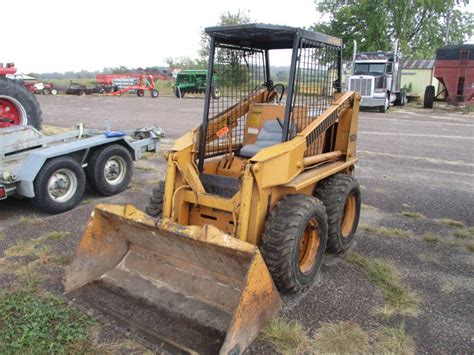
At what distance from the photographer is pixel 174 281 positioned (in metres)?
3.78

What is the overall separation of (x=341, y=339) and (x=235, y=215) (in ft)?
4.02

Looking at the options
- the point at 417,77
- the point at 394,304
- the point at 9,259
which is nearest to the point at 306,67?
the point at 394,304

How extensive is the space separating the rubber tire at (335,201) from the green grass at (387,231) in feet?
2.84

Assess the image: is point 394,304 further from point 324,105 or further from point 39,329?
point 39,329

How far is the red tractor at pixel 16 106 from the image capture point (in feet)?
23.0

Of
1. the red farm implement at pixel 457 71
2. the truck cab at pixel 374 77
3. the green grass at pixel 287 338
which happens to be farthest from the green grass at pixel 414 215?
the red farm implement at pixel 457 71

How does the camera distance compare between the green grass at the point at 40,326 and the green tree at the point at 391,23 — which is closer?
the green grass at the point at 40,326

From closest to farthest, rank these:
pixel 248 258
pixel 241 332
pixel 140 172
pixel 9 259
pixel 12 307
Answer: pixel 241 332
pixel 248 258
pixel 12 307
pixel 9 259
pixel 140 172

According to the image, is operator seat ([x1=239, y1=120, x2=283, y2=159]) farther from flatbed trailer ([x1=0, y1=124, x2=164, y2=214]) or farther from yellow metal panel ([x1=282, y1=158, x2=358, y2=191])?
flatbed trailer ([x1=0, y1=124, x2=164, y2=214])

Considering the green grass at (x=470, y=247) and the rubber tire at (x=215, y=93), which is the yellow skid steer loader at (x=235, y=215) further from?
the green grass at (x=470, y=247)

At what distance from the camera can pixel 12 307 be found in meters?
3.59

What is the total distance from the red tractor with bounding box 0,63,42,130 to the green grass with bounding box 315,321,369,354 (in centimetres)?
603

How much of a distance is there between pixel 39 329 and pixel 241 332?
153 cm

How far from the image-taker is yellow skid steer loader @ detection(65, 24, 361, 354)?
130 inches
